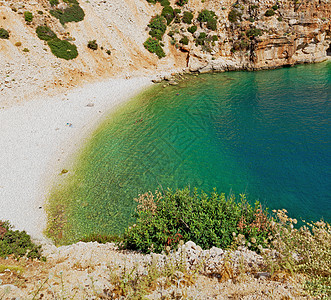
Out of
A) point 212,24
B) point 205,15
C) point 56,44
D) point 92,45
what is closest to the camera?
point 56,44

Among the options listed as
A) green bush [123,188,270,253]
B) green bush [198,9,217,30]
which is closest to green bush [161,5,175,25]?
green bush [198,9,217,30]

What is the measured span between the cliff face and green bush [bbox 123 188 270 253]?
30809 millimetres

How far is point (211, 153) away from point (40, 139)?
692 inches

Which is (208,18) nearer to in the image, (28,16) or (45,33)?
(45,33)

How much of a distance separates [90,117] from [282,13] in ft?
152

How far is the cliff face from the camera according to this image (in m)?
34.1

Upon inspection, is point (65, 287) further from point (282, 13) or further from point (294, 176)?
point (282, 13)

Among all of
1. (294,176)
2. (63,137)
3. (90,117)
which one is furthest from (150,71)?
(294,176)

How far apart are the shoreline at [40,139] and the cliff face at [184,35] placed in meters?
6.20

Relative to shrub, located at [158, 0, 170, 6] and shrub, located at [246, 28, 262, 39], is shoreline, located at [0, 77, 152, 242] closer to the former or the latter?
shrub, located at [246, 28, 262, 39]

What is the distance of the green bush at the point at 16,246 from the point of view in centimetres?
827

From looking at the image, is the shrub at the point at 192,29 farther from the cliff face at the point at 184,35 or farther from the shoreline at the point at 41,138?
the shoreline at the point at 41,138

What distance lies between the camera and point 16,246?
28.4 feet

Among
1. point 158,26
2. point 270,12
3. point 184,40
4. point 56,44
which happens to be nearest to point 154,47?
point 158,26
